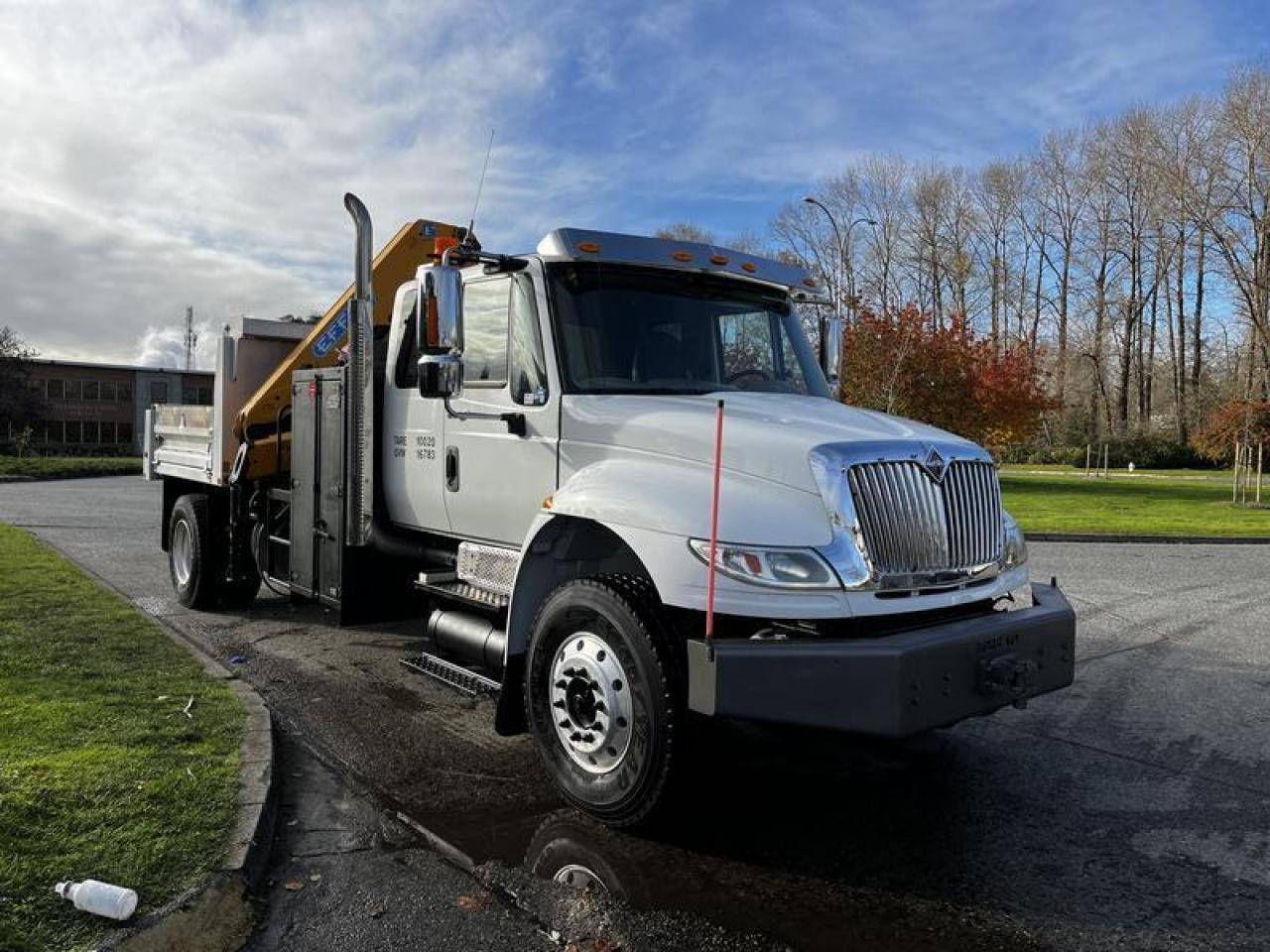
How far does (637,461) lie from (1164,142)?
2085 inches

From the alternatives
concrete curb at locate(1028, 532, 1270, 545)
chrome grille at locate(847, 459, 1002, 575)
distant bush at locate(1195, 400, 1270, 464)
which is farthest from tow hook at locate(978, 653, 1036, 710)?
distant bush at locate(1195, 400, 1270, 464)

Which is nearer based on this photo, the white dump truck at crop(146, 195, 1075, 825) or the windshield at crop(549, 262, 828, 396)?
the white dump truck at crop(146, 195, 1075, 825)

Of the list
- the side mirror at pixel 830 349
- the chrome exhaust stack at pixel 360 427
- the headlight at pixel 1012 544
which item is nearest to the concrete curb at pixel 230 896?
the chrome exhaust stack at pixel 360 427

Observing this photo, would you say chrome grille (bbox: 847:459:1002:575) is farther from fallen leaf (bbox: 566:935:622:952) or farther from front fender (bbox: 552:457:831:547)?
fallen leaf (bbox: 566:935:622:952)

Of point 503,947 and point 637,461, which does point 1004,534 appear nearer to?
point 637,461

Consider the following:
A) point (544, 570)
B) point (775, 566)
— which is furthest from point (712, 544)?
point (544, 570)

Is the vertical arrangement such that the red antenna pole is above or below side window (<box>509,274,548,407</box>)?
below

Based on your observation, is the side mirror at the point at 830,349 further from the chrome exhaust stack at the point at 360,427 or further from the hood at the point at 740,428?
the chrome exhaust stack at the point at 360,427

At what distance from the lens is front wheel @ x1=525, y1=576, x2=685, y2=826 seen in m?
4.01

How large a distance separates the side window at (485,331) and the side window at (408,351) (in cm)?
69

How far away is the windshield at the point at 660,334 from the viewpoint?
5023 millimetres

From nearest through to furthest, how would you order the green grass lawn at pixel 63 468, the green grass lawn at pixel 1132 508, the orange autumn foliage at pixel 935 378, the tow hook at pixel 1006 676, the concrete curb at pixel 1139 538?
the tow hook at pixel 1006 676
the concrete curb at pixel 1139 538
the green grass lawn at pixel 1132 508
the orange autumn foliage at pixel 935 378
the green grass lawn at pixel 63 468

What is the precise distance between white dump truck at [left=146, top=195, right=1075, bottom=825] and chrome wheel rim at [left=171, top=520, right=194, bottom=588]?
2.36 m

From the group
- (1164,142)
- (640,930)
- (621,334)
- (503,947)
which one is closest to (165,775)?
Result: (503,947)
